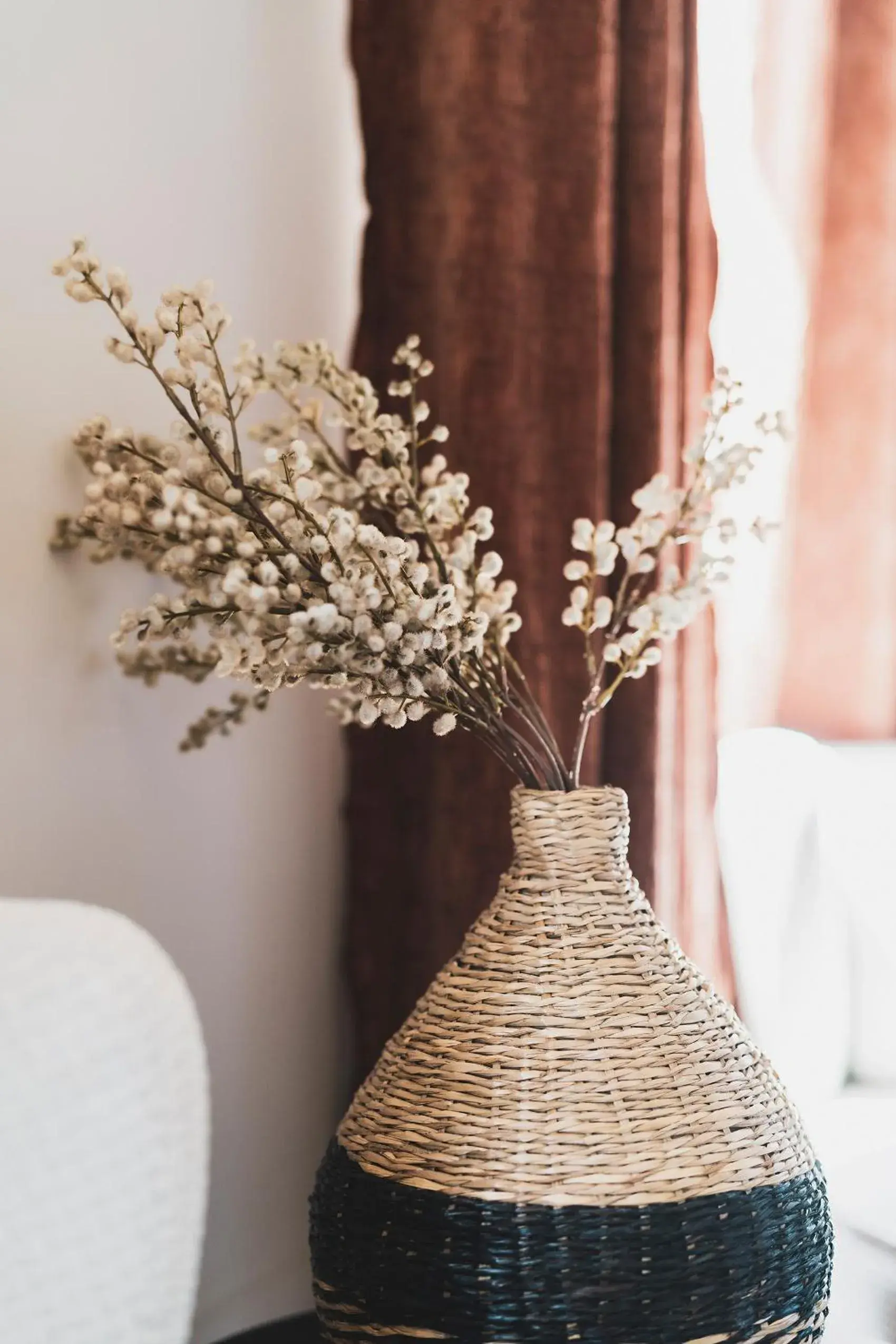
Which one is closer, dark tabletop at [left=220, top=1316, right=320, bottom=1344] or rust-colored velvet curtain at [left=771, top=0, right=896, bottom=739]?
dark tabletop at [left=220, top=1316, right=320, bottom=1344]

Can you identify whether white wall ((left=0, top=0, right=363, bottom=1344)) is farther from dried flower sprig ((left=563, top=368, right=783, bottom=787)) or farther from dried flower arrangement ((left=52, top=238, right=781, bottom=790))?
dried flower sprig ((left=563, top=368, right=783, bottom=787))

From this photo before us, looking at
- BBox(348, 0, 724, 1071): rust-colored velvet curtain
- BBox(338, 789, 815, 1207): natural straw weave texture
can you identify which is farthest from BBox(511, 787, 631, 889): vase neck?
BBox(348, 0, 724, 1071): rust-colored velvet curtain

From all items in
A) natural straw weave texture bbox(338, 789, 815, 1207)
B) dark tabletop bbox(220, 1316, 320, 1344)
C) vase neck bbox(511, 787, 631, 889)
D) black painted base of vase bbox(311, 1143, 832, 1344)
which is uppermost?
vase neck bbox(511, 787, 631, 889)

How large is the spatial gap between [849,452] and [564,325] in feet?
1.47

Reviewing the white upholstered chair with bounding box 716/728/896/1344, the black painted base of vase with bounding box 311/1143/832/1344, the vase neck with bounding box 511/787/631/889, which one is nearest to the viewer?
the black painted base of vase with bounding box 311/1143/832/1344

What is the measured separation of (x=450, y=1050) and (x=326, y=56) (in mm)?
1086

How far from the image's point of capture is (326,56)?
132 centimetres

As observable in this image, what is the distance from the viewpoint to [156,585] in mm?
1105

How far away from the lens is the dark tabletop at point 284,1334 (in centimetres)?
106

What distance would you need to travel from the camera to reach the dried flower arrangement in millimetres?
753

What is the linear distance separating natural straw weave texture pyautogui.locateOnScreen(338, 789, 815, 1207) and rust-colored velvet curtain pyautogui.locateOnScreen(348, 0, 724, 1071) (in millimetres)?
371

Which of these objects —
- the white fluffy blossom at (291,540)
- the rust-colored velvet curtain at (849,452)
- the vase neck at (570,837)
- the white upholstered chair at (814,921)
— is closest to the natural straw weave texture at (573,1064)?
the vase neck at (570,837)

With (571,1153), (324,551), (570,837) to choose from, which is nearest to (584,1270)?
(571,1153)

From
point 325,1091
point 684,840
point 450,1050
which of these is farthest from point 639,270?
point 325,1091
